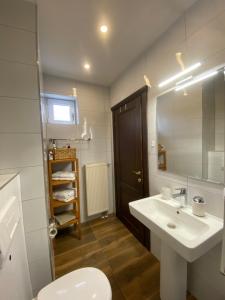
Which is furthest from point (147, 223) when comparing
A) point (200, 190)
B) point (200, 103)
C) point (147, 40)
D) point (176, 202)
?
point (147, 40)

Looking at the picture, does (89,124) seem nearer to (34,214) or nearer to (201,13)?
(34,214)

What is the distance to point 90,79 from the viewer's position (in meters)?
2.31

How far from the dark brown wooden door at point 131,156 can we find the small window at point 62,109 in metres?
0.69

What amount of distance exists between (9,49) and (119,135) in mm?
1678

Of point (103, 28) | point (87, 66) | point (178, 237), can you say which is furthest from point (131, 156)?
point (103, 28)

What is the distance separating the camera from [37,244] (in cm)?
112

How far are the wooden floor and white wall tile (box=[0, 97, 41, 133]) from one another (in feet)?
5.13

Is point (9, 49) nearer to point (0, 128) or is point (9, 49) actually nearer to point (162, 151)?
point (0, 128)

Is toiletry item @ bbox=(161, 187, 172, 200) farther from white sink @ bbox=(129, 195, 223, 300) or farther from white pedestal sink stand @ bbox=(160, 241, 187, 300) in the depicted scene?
white pedestal sink stand @ bbox=(160, 241, 187, 300)

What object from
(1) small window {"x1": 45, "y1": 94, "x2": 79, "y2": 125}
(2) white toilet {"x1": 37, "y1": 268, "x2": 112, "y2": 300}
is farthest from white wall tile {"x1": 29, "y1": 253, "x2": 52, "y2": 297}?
(1) small window {"x1": 45, "y1": 94, "x2": 79, "y2": 125}

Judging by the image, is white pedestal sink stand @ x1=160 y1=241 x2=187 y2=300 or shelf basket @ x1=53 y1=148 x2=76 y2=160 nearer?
white pedestal sink stand @ x1=160 y1=241 x2=187 y2=300

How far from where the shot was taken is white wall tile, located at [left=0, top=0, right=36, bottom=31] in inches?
38.9

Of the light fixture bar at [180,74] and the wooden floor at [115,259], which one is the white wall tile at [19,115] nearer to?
the light fixture bar at [180,74]

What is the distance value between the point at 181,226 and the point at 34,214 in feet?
3.96
